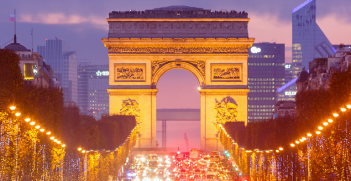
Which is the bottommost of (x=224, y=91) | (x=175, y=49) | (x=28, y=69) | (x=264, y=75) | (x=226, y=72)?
(x=224, y=91)

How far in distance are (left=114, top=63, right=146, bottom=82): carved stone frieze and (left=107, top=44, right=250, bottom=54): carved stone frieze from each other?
1257 mm

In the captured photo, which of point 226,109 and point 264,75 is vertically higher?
point 264,75

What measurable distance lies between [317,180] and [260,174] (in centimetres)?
1585

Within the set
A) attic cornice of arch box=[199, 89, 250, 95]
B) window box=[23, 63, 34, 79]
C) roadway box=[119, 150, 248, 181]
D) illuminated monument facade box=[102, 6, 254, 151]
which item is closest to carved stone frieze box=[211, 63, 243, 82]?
illuminated monument facade box=[102, 6, 254, 151]

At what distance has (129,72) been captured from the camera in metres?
76.2

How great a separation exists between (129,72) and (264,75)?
117 meters

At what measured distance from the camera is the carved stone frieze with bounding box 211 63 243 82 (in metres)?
76.1

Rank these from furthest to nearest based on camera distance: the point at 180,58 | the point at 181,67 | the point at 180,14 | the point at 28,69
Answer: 1. the point at 181,67
2. the point at 180,58
3. the point at 180,14
4. the point at 28,69

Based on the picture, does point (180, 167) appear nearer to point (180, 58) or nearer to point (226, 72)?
point (180, 58)

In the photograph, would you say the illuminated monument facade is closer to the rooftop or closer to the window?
the rooftop

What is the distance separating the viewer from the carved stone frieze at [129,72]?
7606 cm

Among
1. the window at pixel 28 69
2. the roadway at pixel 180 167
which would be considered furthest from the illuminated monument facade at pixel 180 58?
the window at pixel 28 69

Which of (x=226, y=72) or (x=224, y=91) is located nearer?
(x=224, y=91)

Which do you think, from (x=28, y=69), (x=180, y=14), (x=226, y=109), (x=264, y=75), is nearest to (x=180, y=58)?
(x=180, y=14)
